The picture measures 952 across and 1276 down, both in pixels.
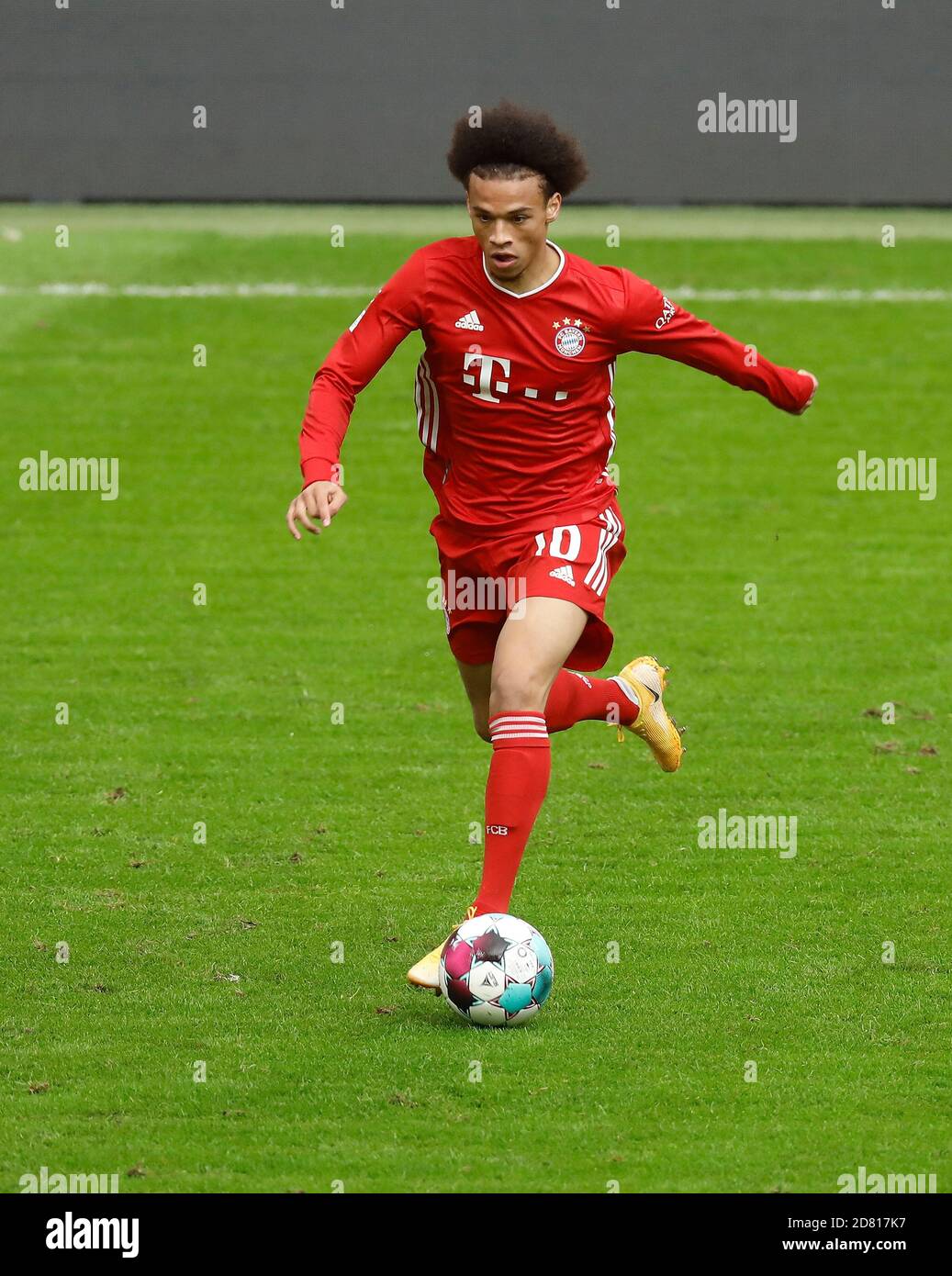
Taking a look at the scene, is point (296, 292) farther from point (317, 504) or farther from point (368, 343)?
point (317, 504)

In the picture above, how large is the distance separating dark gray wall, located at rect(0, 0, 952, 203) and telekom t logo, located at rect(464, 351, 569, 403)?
45.9 ft

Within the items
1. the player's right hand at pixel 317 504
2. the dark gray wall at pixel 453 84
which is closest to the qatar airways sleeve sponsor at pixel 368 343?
the player's right hand at pixel 317 504

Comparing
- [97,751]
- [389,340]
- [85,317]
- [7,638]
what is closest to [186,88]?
[85,317]

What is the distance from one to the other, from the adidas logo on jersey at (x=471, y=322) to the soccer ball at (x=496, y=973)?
5.88 ft

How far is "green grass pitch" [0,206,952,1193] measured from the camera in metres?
4.93

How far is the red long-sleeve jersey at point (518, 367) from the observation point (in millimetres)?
5941

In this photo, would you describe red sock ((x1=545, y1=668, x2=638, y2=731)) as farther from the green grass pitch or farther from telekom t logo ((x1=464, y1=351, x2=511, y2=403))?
telekom t logo ((x1=464, y1=351, x2=511, y2=403))

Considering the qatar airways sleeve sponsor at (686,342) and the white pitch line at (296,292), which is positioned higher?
the white pitch line at (296,292)

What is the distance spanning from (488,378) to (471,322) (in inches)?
7.0

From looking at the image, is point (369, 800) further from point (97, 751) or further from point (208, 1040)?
point (208, 1040)

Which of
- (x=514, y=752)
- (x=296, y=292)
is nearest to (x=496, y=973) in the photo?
(x=514, y=752)

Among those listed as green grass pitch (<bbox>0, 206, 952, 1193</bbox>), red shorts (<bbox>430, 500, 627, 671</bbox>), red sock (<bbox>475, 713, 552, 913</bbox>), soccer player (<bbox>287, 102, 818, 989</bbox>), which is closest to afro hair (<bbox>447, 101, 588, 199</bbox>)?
soccer player (<bbox>287, 102, 818, 989</bbox>)

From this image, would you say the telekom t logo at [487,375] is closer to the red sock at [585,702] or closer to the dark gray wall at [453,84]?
the red sock at [585,702]

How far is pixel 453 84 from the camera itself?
19641mm
